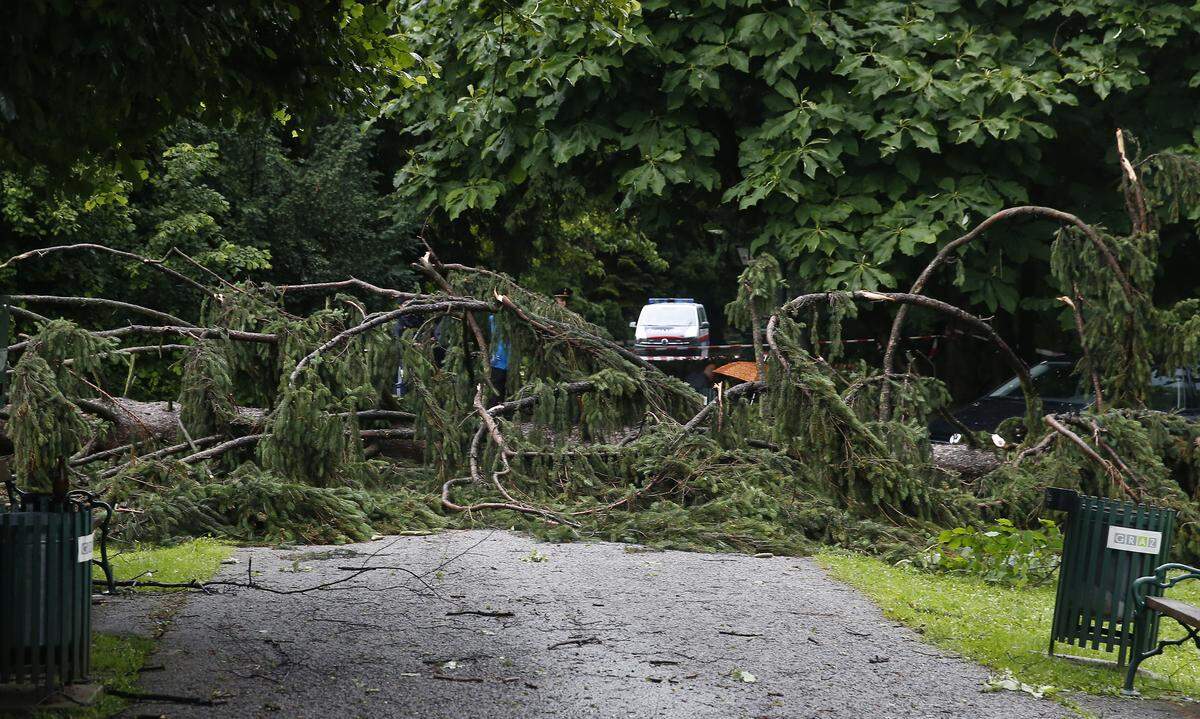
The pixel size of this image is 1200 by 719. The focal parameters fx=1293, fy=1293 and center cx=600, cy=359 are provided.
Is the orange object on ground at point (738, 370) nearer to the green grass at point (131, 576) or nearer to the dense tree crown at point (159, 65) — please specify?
the green grass at point (131, 576)

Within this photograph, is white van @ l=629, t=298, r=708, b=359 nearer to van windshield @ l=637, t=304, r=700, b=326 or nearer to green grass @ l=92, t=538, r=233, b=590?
van windshield @ l=637, t=304, r=700, b=326

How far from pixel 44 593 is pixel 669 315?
3154 centimetres

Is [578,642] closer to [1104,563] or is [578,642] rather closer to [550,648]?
[550,648]

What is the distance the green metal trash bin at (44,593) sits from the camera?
5.39 metres

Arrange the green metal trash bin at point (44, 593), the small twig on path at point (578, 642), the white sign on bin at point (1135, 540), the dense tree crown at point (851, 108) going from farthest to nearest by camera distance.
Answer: the dense tree crown at point (851, 108)
the small twig on path at point (578, 642)
the white sign on bin at point (1135, 540)
the green metal trash bin at point (44, 593)

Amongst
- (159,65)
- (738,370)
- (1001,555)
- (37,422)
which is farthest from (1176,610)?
(738,370)

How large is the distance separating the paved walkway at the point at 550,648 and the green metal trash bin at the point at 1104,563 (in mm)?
598

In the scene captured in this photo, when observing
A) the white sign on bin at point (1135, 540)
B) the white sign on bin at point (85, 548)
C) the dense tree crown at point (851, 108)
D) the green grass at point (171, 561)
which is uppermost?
the dense tree crown at point (851, 108)

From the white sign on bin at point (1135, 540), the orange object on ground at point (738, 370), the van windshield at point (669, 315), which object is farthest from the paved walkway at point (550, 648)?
the van windshield at point (669, 315)

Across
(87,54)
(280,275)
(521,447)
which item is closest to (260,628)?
(87,54)

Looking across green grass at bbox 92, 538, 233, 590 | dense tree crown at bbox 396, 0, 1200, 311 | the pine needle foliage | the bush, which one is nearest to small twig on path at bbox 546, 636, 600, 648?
green grass at bbox 92, 538, 233, 590

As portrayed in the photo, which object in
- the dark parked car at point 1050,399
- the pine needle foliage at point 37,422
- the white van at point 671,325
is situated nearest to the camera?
the pine needle foliage at point 37,422

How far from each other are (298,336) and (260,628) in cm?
537

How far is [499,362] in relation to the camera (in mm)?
13445
